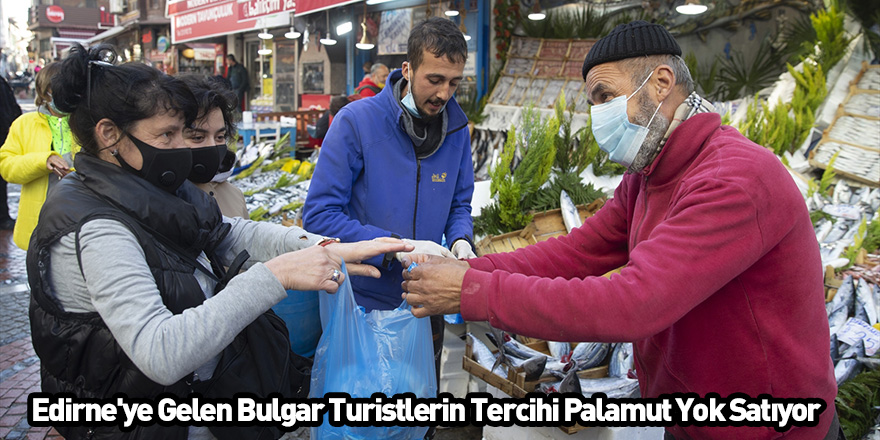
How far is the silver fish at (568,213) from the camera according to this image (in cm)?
413

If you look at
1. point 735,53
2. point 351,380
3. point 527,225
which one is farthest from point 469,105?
point 351,380

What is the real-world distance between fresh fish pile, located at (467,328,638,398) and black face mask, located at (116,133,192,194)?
5.58 ft

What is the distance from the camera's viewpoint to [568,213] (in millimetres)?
4184

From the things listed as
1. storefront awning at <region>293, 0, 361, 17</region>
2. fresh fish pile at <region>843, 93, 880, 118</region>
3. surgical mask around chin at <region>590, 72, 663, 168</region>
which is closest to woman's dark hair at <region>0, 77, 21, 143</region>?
storefront awning at <region>293, 0, 361, 17</region>

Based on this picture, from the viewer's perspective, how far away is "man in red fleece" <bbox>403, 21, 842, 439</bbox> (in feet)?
4.36

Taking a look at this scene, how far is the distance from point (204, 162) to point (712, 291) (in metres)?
1.50

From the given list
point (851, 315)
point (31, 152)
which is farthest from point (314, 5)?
point (851, 315)

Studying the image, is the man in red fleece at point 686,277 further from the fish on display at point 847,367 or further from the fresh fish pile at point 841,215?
the fresh fish pile at point 841,215

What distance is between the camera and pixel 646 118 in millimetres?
1611

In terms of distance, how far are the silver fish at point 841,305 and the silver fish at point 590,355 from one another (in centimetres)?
138

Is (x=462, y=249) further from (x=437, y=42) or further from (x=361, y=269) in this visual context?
(x=437, y=42)

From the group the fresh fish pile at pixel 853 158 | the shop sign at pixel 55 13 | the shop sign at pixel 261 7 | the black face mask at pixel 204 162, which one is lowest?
the fresh fish pile at pixel 853 158

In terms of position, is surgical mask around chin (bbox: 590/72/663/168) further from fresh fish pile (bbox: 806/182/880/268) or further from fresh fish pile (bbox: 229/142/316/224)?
fresh fish pile (bbox: 229/142/316/224)

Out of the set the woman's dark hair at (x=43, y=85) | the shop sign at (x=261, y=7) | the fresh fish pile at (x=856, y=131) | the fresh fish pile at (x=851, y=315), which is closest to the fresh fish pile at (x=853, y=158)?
the fresh fish pile at (x=856, y=131)
